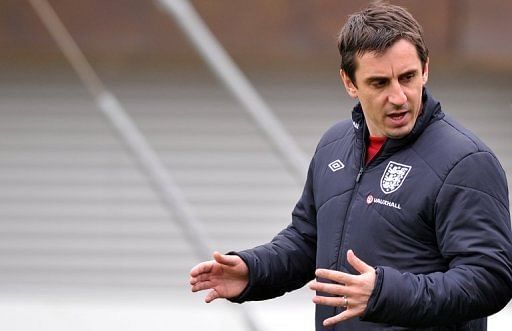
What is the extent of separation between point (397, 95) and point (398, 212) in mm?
291

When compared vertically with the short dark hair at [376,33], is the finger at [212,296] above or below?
below

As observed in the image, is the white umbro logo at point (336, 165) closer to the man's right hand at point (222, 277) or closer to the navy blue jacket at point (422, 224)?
the navy blue jacket at point (422, 224)

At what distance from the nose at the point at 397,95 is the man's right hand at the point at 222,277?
0.66 m

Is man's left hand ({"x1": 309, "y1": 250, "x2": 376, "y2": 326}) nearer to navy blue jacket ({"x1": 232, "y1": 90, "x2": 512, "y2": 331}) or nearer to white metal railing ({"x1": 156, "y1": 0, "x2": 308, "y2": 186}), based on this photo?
navy blue jacket ({"x1": 232, "y1": 90, "x2": 512, "y2": 331})

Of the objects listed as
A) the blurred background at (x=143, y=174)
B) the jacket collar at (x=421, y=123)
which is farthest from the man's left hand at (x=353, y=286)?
the blurred background at (x=143, y=174)

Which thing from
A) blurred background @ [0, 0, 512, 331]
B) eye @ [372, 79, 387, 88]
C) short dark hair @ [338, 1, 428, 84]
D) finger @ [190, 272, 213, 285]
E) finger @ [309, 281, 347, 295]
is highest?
blurred background @ [0, 0, 512, 331]

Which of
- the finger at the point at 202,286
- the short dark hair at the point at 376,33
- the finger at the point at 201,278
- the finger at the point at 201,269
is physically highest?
the short dark hair at the point at 376,33

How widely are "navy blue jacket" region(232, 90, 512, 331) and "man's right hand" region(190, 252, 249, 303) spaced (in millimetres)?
247

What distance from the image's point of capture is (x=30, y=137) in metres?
11.5

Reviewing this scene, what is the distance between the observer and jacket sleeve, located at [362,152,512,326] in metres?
2.87

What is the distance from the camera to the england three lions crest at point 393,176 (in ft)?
10.1

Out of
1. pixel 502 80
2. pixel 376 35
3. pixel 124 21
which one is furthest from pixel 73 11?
pixel 376 35

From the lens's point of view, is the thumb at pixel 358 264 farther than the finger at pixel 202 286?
No

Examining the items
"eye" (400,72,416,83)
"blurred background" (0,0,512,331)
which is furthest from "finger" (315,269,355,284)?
"blurred background" (0,0,512,331)
